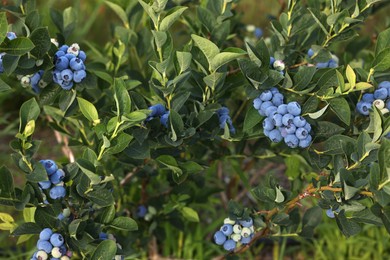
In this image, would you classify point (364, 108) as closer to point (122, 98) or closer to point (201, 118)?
point (201, 118)

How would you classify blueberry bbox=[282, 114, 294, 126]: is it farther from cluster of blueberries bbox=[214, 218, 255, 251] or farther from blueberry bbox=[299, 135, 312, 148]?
cluster of blueberries bbox=[214, 218, 255, 251]

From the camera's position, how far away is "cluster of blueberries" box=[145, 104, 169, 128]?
1.54 m

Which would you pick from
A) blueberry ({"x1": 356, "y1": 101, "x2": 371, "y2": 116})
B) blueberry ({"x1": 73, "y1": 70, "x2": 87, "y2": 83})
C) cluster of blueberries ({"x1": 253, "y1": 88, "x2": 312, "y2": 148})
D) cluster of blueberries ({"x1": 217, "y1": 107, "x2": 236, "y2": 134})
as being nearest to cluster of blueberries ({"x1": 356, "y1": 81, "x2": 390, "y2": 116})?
blueberry ({"x1": 356, "y1": 101, "x2": 371, "y2": 116})

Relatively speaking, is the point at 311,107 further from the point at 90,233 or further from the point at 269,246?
the point at 269,246

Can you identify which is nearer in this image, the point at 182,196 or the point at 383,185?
the point at 383,185

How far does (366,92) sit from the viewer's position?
64.6 inches

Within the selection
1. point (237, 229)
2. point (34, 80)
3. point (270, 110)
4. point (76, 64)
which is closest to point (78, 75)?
point (76, 64)

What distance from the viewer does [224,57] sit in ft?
4.67

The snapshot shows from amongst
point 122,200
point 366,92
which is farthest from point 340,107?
point 122,200

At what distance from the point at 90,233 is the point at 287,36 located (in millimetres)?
758

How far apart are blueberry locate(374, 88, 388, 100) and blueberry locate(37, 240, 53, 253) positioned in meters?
0.89

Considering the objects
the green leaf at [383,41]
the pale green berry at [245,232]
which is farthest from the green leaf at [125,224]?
the green leaf at [383,41]

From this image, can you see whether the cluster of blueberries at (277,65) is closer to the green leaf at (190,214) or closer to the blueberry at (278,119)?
the blueberry at (278,119)

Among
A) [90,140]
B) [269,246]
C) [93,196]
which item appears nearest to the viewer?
[93,196]
